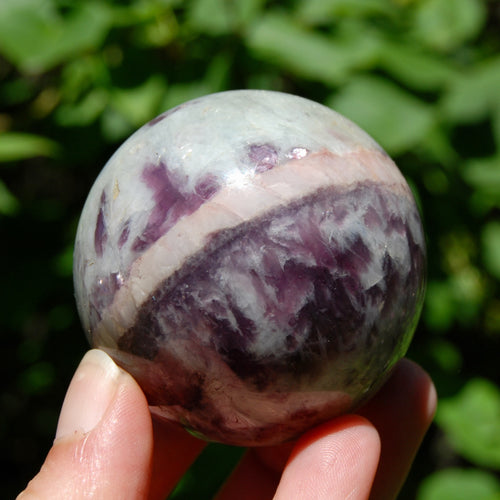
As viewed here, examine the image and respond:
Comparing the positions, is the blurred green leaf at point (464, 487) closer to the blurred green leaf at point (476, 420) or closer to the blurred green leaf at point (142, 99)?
the blurred green leaf at point (476, 420)

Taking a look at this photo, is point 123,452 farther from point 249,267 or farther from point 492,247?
point 492,247

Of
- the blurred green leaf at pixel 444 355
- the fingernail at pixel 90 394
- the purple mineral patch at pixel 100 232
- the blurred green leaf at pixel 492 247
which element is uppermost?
the purple mineral patch at pixel 100 232

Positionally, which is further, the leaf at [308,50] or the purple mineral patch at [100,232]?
the leaf at [308,50]

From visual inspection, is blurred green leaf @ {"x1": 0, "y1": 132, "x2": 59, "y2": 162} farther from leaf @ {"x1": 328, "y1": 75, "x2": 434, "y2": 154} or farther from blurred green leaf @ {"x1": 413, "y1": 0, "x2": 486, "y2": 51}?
blurred green leaf @ {"x1": 413, "y1": 0, "x2": 486, "y2": 51}

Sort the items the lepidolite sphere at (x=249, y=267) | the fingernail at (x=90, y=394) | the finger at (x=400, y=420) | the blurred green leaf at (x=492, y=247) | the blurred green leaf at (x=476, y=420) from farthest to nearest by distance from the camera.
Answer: the blurred green leaf at (x=492, y=247) < the blurred green leaf at (x=476, y=420) < the finger at (x=400, y=420) < the fingernail at (x=90, y=394) < the lepidolite sphere at (x=249, y=267)

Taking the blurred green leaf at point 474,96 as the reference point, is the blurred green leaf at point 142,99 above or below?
above

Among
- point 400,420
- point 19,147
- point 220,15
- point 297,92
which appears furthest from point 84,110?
point 400,420

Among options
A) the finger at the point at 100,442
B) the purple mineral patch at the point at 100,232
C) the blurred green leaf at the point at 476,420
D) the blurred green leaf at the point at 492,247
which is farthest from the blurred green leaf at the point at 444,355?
the purple mineral patch at the point at 100,232

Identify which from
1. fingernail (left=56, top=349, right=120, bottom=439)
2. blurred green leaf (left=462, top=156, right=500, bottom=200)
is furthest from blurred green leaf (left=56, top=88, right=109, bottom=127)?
blurred green leaf (left=462, top=156, right=500, bottom=200)
